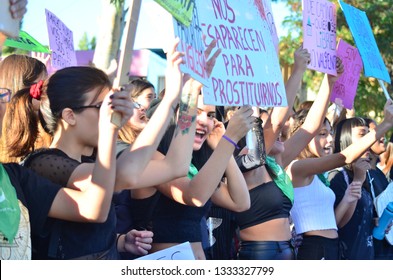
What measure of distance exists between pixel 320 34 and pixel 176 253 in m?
2.79

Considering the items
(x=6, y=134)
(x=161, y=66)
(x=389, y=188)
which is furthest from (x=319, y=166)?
(x=161, y=66)

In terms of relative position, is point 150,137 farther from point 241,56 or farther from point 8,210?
point 241,56

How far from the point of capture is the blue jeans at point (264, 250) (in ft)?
16.5

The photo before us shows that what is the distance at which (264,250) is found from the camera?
5051 millimetres

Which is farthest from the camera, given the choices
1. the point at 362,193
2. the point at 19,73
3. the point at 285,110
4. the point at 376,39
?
the point at 376,39

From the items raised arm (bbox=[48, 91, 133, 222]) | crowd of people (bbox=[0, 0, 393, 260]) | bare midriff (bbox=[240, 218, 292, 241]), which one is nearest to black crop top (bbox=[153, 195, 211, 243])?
crowd of people (bbox=[0, 0, 393, 260])

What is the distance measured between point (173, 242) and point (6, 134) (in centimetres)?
104

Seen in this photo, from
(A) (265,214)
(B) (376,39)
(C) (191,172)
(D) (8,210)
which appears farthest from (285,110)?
(B) (376,39)

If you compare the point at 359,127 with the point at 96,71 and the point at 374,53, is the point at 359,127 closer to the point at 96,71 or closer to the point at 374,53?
the point at 374,53

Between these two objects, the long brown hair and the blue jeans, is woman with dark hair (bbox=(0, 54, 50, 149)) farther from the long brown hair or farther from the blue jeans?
the blue jeans

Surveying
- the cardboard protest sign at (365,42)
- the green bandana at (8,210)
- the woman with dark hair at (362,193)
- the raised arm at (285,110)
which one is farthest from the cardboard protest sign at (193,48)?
the woman with dark hair at (362,193)

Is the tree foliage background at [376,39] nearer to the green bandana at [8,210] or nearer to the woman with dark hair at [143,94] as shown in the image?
the woman with dark hair at [143,94]

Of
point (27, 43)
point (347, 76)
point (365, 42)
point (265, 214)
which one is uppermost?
point (365, 42)

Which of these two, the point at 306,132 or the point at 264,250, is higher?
the point at 306,132
